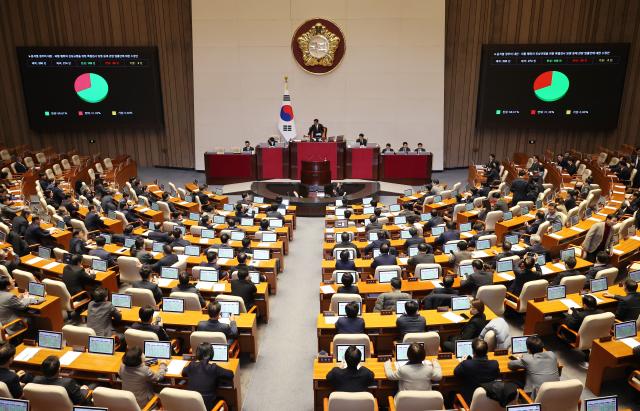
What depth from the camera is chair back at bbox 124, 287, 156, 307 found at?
24.3 ft

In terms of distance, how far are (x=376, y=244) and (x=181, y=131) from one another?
13.5 metres

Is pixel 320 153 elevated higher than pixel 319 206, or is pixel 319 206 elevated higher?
pixel 320 153

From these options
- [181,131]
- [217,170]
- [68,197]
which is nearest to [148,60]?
[181,131]

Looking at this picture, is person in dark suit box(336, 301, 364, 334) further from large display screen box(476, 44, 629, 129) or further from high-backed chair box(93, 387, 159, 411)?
large display screen box(476, 44, 629, 129)

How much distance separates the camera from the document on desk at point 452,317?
680 centimetres

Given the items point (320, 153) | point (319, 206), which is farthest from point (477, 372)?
point (320, 153)

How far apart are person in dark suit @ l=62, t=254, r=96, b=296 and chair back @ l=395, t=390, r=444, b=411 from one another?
224 inches

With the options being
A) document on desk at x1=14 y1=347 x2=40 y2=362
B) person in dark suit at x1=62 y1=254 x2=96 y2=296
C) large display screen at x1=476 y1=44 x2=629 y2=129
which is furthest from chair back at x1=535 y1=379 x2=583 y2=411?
large display screen at x1=476 y1=44 x2=629 y2=129

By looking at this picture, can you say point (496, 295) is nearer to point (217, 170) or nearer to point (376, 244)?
point (376, 244)

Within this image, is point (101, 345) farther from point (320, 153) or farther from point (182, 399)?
point (320, 153)

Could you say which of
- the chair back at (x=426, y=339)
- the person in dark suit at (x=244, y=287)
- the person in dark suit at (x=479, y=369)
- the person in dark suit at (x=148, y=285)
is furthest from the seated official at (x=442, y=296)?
the person in dark suit at (x=148, y=285)

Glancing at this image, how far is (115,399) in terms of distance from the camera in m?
4.92

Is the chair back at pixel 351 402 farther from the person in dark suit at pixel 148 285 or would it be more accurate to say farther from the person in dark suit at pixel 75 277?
the person in dark suit at pixel 75 277

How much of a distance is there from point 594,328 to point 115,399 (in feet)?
19.1
